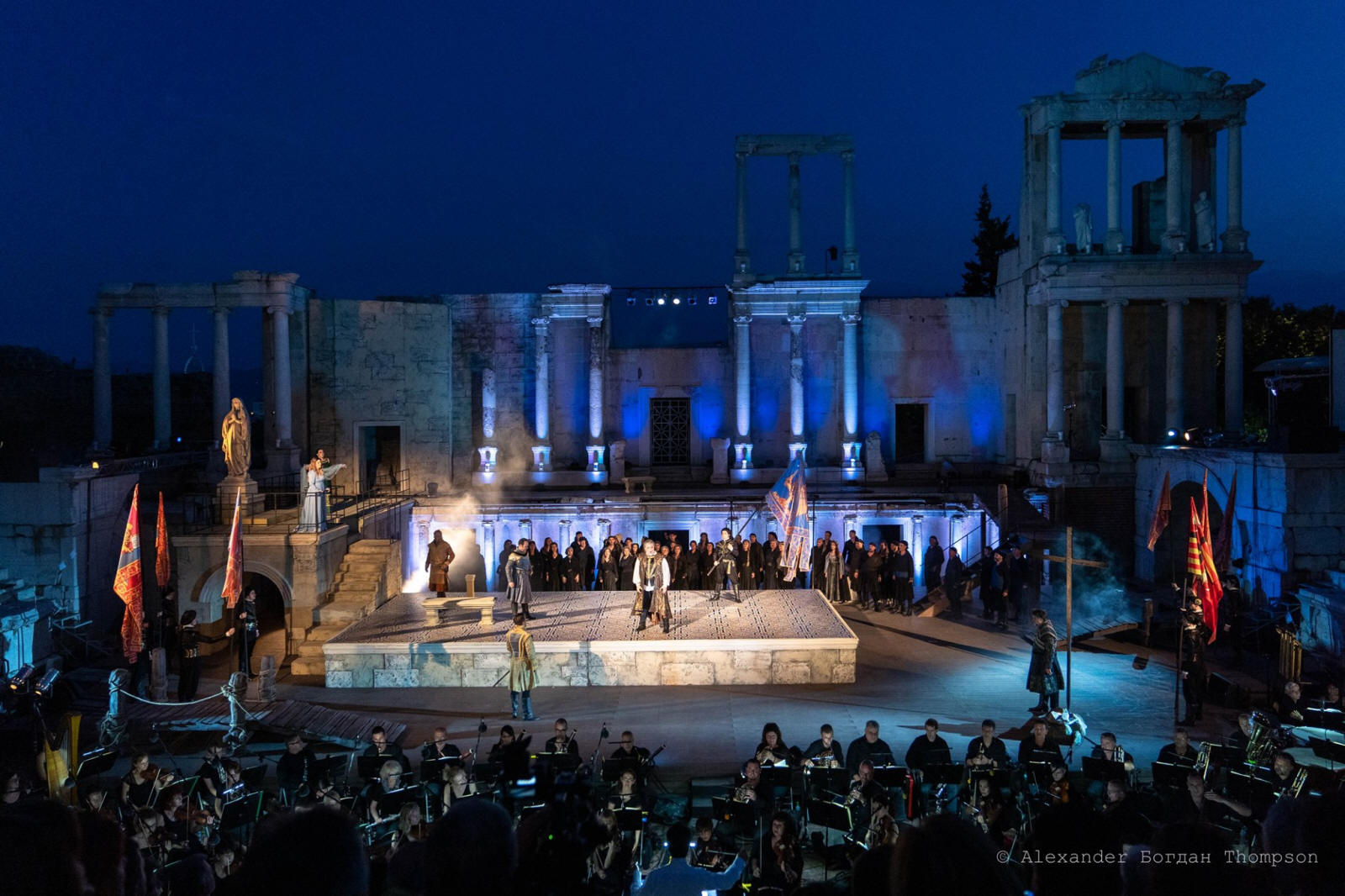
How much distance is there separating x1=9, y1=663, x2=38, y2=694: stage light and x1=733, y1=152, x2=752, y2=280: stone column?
75.6 feet

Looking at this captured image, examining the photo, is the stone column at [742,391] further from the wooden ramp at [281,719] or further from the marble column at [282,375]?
the wooden ramp at [281,719]

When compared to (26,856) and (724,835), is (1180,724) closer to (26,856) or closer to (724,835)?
(724,835)

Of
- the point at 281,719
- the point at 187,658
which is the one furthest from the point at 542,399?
the point at 281,719

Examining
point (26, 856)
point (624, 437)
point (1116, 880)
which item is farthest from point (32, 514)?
point (1116, 880)

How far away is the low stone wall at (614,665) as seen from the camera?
679 inches

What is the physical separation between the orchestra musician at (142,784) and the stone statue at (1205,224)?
31500 mm

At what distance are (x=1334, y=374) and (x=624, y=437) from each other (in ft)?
67.3

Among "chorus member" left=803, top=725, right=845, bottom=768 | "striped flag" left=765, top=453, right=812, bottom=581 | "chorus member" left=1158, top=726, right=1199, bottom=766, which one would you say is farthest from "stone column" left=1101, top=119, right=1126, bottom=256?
"chorus member" left=803, top=725, right=845, bottom=768

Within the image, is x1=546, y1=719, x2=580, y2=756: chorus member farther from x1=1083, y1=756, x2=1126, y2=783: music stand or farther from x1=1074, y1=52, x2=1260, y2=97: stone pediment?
x1=1074, y1=52, x2=1260, y2=97: stone pediment

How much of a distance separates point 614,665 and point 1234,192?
25295mm

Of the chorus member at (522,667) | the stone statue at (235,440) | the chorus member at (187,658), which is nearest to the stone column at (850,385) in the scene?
the stone statue at (235,440)

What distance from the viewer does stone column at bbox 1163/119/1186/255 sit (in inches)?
1187

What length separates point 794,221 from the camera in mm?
32406

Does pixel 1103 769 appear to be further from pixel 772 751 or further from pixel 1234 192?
pixel 1234 192
